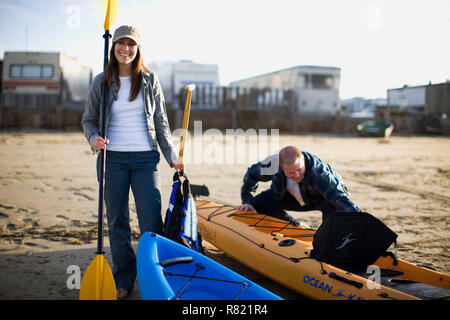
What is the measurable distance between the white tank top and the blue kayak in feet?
1.96

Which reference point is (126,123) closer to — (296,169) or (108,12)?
(108,12)

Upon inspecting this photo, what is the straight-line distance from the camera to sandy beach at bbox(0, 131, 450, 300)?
10.2 feet

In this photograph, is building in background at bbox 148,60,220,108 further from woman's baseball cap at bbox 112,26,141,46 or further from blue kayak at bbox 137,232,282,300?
blue kayak at bbox 137,232,282,300

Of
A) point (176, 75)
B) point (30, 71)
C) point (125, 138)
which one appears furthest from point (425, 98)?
point (125, 138)

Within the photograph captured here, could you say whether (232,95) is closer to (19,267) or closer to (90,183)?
(90,183)

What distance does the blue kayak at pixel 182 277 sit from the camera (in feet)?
6.89

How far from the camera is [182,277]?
231cm

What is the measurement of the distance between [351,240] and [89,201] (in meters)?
3.71

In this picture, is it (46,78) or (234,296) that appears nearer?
(234,296)

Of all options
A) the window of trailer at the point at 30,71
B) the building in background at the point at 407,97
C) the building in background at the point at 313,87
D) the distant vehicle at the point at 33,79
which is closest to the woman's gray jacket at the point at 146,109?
the distant vehicle at the point at 33,79

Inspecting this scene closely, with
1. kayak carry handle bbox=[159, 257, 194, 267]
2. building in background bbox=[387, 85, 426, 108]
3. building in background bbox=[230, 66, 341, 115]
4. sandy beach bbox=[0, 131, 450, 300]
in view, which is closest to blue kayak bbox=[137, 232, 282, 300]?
kayak carry handle bbox=[159, 257, 194, 267]

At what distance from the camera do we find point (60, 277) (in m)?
2.91
